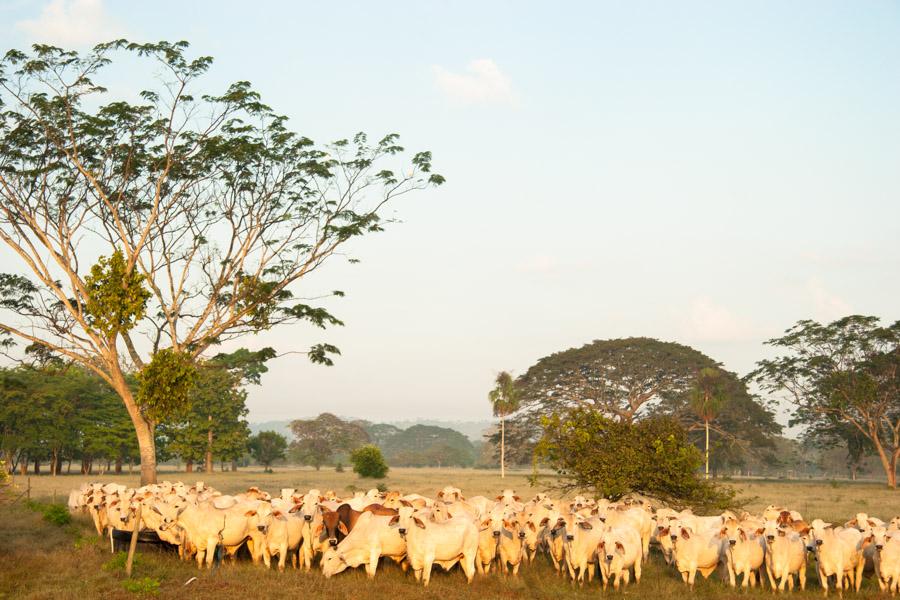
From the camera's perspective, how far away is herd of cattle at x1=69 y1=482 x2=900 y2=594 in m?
14.8

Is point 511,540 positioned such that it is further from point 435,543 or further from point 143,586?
point 143,586

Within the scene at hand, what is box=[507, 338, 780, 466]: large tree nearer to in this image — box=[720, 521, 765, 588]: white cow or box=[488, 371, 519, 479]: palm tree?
box=[488, 371, 519, 479]: palm tree

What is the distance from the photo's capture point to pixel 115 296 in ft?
87.8

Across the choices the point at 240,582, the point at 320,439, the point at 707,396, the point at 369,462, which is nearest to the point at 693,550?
the point at 240,582

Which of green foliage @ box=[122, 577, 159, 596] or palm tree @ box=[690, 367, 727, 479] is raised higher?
palm tree @ box=[690, 367, 727, 479]

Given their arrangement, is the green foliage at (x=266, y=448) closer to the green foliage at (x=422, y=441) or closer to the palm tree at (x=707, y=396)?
the palm tree at (x=707, y=396)

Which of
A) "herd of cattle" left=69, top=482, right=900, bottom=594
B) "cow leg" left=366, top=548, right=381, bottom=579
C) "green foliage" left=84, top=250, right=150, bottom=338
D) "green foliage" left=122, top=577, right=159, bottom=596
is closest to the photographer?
"green foliage" left=122, top=577, right=159, bottom=596

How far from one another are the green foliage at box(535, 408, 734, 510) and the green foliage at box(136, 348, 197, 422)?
12.6 metres

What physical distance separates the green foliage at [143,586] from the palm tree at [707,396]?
156ft

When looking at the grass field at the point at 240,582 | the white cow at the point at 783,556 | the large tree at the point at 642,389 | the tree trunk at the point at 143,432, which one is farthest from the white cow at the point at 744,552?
the large tree at the point at 642,389

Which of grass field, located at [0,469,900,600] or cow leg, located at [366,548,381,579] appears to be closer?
grass field, located at [0,469,900,600]

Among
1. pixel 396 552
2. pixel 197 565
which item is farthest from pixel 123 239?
pixel 396 552

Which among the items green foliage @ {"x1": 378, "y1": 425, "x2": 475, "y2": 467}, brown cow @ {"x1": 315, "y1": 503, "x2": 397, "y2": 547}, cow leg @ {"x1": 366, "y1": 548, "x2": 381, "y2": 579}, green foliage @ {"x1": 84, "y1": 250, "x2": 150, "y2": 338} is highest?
green foliage @ {"x1": 84, "y1": 250, "x2": 150, "y2": 338}

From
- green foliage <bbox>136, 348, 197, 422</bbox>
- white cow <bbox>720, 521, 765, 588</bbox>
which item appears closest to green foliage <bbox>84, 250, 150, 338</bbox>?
green foliage <bbox>136, 348, 197, 422</bbox>
